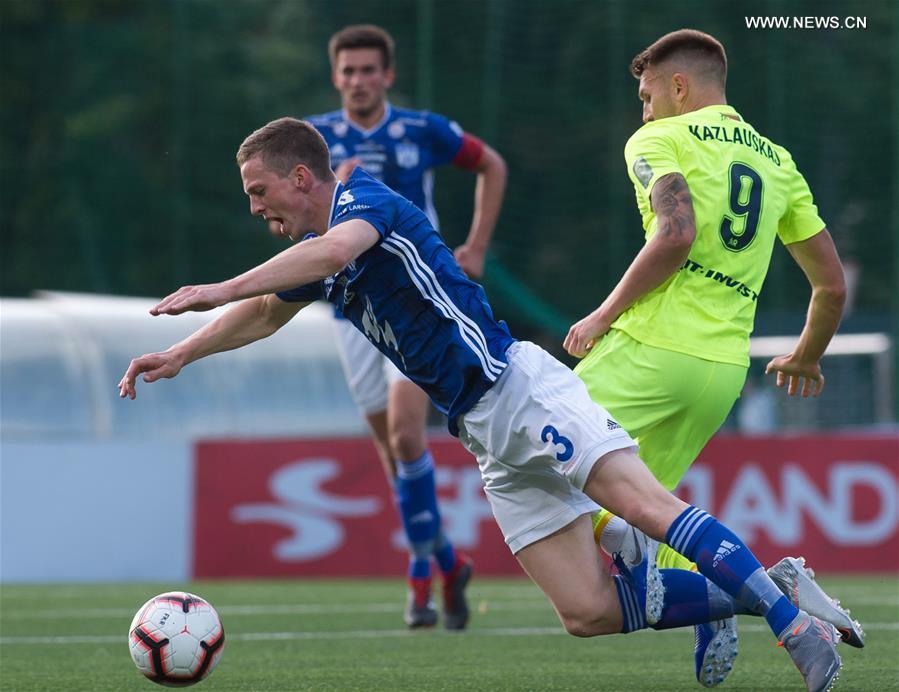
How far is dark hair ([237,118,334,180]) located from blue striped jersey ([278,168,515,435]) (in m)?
0.10

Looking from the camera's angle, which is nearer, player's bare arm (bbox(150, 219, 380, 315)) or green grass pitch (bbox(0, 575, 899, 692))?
player's bare arm (bbox(150, 219, 380, 315))

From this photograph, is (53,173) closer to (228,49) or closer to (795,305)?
(228,49)

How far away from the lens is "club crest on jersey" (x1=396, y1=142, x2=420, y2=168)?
7785mm

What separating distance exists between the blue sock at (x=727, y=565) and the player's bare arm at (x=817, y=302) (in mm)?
1171

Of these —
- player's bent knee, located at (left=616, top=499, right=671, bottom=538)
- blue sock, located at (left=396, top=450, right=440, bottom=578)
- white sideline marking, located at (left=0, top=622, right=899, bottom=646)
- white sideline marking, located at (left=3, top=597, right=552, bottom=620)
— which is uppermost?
player's bent knee, located at (left=616, top=499, right=671, bottom=538)

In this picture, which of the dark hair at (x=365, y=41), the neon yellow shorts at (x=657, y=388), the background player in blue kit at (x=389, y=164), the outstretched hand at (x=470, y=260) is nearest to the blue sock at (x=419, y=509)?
the background player in blue kit at (x=389, y=164)

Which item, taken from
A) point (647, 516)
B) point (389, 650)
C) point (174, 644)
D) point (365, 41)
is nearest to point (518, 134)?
point (365, 41)

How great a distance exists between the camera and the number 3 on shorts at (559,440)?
15.0 ft

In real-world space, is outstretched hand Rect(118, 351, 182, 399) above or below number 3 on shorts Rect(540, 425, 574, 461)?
above

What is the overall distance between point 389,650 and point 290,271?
2.60 metres

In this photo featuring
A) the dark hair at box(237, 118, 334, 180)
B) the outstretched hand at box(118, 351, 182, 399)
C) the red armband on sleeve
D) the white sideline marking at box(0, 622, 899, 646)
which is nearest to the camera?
the outstretched hand at box(118, 351, 182, 399)

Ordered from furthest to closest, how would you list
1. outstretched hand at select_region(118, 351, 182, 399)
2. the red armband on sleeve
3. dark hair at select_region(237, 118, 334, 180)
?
the red armband on sleeve, dark hair at select_region(237, 118, 334, 180), outstretched hand at select_region(118, 351, 182, 399)

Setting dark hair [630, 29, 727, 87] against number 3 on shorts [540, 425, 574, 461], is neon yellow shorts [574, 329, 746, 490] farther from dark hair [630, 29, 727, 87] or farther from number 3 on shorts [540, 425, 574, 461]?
dark hair [630, 29, 727, 87]

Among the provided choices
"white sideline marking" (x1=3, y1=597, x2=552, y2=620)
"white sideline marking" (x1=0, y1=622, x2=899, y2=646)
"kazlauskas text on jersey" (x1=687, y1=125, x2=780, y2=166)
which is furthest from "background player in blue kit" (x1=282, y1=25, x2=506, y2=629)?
"kazlauskas text on jersey" (x1=687, y1=125, x2=780, y2=166)
